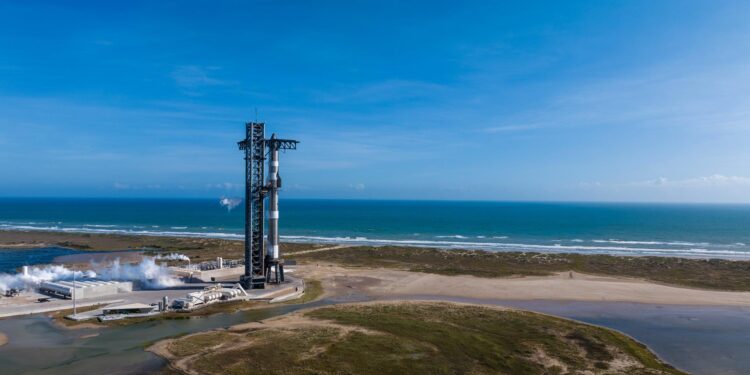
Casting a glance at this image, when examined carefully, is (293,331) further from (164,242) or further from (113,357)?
(164,242)

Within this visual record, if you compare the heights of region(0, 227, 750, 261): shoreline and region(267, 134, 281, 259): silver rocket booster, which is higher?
region(267, 134, 281, 259): silver rocket booster

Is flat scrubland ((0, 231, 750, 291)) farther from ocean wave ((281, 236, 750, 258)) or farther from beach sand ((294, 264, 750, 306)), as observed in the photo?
ocean wave ((281, 236, 750, 258))

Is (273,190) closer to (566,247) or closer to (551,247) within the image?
(551,247)

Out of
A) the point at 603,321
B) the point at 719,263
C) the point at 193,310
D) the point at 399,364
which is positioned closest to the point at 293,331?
the point at 399,364

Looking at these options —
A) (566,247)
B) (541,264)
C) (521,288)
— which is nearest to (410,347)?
(521,288)

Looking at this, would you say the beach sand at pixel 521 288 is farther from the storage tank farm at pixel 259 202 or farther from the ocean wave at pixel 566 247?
the ocean wave at pixel 566 247

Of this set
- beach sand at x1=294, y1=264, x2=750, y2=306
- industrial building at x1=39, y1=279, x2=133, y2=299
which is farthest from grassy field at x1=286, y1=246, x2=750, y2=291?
industrial building at x1=39, y1=279, x2=133, y2=299

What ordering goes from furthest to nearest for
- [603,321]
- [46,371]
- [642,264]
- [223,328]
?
[642,264]
[603,321]
[223,328]
[46,371]
